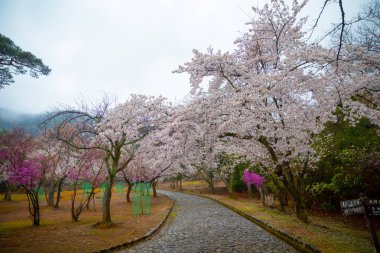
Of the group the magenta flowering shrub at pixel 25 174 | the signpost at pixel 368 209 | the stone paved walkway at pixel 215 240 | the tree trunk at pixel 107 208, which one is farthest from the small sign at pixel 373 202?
the magenta flowering shrub at pixel 25 174

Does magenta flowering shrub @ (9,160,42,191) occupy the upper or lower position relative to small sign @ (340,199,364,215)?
upper

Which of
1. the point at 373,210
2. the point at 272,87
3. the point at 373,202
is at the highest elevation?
the point at 272,87

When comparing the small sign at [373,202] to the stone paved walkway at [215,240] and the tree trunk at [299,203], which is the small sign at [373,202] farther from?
the tree trunk at [299,203]

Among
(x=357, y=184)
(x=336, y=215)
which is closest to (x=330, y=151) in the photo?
(x=357, y=184)

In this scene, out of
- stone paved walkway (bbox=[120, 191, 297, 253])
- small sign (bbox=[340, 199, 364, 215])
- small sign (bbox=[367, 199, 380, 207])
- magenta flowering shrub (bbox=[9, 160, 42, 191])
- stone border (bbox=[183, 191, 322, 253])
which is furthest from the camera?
magenta flowering shrub (bbox=[9, 160, 42, 191])

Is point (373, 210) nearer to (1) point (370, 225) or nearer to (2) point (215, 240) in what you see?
(1) point (370, 225)

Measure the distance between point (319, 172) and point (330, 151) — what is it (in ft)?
9.89

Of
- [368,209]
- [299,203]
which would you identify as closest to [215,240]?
[299,203]

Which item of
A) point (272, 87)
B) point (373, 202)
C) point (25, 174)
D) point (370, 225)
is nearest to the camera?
point (373, 202)

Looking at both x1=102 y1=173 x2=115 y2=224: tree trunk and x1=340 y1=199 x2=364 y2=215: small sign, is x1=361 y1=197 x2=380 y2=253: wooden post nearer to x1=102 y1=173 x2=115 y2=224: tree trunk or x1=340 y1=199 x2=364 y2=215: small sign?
x1=340 y1=199 x2=364 y2=215: small sign

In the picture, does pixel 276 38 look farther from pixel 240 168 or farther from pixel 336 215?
pixel 240 168

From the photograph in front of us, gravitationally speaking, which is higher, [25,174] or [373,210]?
[25,174]

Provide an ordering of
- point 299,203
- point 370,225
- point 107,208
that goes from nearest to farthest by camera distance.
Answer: point 370,225
point 299,203
point 107,208

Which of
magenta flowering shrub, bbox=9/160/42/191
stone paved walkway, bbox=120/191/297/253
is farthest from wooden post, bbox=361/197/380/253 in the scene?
magenta flowering shrub, bbox=9/160/42/191
